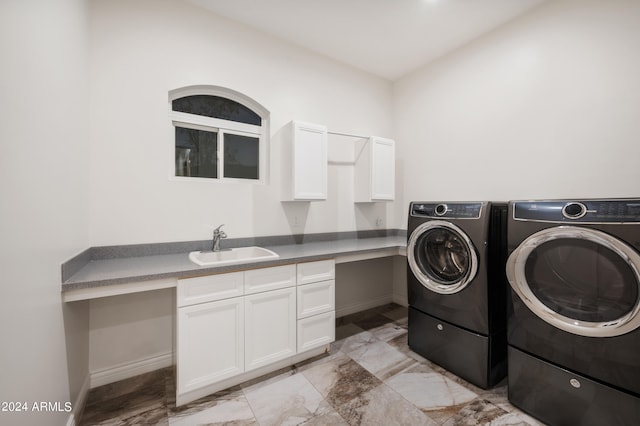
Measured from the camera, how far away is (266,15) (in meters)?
2.29

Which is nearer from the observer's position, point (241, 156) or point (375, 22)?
point (375, 22)

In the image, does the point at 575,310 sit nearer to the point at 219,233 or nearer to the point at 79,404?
the point at 219,233

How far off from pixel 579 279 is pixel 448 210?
0.81 metres

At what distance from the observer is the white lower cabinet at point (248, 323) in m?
1.62

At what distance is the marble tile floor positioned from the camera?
1.56 metres

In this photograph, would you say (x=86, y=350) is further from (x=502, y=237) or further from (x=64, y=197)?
(x=502, y=237)

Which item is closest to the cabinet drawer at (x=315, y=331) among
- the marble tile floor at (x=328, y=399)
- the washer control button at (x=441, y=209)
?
the marble tile floor at (x=328, y=399)

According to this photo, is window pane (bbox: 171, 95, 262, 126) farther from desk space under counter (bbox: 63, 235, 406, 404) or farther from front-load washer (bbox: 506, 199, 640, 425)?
front-load washer (bbox: 506, 199, 640, 425)

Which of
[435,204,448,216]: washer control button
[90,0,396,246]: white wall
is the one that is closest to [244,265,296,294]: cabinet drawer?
[90,0,396,246]: white wall

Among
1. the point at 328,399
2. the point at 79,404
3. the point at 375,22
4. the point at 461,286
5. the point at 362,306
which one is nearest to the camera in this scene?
the point at 79,404

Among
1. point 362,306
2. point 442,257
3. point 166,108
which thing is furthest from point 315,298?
point 166,108

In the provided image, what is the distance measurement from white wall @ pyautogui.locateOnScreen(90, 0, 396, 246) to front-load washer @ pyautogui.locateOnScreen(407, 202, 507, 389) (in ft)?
3.74

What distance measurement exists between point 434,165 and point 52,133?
10.3ft

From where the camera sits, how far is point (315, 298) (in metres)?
2.14
